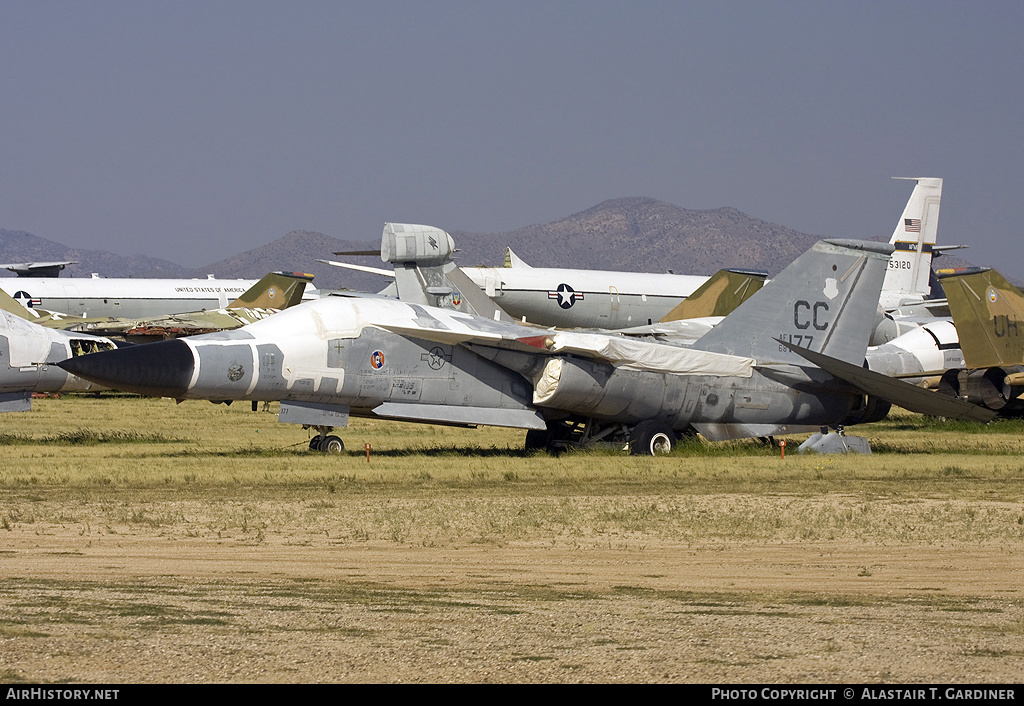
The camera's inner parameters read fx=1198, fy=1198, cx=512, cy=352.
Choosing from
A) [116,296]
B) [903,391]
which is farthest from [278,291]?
[903,391]

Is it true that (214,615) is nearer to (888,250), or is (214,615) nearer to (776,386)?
(776,386)

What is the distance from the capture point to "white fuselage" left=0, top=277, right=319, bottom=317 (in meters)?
54.2

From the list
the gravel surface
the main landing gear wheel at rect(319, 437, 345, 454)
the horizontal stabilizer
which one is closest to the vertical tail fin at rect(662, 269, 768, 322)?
the horizontal stabilizer

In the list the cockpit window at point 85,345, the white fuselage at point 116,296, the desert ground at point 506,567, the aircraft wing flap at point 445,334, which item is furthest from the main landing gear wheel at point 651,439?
the white fuselage at point 116,296

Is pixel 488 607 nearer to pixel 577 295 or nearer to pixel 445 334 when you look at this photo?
pixel 445 334

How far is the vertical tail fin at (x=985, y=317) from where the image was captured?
24875 mm

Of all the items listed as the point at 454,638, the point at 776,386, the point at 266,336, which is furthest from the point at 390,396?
the point at 454,638

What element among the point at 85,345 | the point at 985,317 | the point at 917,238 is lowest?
the point at 85,345

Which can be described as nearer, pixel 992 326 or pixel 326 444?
pixel 326 444

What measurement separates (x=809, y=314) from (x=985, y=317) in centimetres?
590

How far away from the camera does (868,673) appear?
5.60 m

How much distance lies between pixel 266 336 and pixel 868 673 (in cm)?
1361

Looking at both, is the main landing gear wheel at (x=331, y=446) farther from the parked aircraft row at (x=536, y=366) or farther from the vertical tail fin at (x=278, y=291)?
the vertical tail fin at (x=278, y=291)

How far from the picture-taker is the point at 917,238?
53.8 meters
